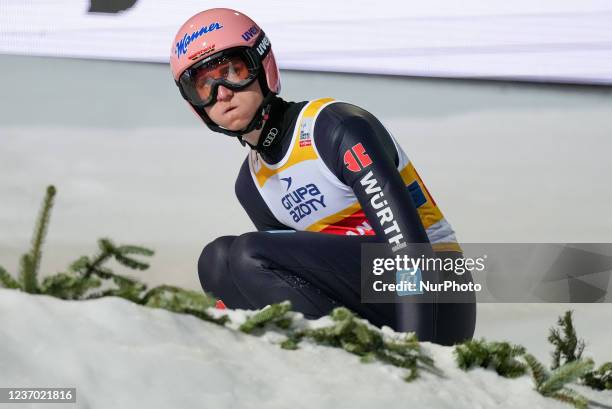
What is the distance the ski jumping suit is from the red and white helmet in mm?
115

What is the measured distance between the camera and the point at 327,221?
11.4ft

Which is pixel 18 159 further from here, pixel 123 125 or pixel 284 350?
pixel 284 350

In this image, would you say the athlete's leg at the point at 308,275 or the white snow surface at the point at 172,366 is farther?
the athlete's leg at the point at 308,275

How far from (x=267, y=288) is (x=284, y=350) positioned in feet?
4.19

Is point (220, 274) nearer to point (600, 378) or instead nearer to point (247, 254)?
point (247, 254)

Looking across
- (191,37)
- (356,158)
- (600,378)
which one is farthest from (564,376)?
(191,37)

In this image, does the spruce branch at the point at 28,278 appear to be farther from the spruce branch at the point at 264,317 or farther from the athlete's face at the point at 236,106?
the athlete's face at the point at 236,106

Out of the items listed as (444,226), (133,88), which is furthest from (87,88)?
(444,226)

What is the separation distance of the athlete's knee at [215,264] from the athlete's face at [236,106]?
398 millimetres

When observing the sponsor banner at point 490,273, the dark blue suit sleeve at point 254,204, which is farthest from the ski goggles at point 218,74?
the sponsor banner at point 490,273

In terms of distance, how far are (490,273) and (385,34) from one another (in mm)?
3633

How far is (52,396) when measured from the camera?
1.59m

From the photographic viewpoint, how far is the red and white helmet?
342 centimetres

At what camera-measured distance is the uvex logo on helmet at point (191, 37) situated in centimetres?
345
